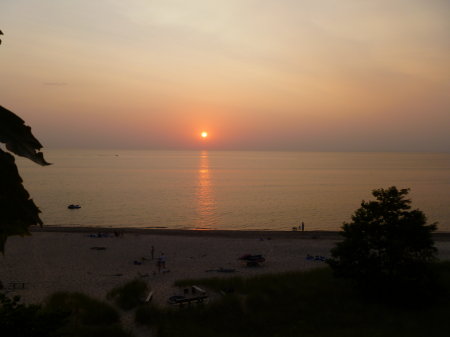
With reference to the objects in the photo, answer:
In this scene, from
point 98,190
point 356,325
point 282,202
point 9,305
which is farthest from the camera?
point 98,190

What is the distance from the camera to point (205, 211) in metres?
65.5

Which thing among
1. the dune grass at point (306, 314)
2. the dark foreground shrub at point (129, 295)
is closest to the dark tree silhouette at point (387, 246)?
the dune grass at point (306, 314)

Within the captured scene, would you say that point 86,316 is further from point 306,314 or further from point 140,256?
point 140,256

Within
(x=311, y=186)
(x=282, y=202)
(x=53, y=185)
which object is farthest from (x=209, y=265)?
(x=53, y=185)

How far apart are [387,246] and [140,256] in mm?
21413

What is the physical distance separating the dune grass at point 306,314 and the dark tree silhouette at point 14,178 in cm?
1349

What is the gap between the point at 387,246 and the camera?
16.8 metres

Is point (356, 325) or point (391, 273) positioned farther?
point (391, 273)

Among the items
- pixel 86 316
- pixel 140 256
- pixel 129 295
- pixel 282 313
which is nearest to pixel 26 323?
pixel 86 316

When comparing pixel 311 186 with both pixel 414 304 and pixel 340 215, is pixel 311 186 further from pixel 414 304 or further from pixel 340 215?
pixel 414 304

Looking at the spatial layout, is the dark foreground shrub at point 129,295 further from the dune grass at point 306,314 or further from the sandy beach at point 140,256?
the dune grass at point 306,314

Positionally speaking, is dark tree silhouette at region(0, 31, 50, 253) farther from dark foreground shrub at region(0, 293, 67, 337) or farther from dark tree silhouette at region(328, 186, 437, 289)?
dark tree silhouette at region(328, 186, 437, 289)

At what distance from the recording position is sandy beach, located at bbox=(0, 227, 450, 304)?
24.3m

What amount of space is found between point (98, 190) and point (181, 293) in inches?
2977
